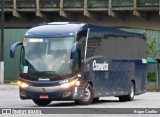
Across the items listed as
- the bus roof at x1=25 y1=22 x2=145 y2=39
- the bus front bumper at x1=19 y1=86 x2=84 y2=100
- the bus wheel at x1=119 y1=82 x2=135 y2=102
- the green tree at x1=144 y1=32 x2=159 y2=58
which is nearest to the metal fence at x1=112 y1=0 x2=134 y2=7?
the green tree at x1=144 y1=32 x2=159 y2=58

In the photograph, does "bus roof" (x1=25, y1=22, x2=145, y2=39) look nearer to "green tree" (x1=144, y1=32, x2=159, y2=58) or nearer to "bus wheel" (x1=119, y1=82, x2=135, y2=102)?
"bus wheel" (x1=119, y1=82, x2=135, y2=102)

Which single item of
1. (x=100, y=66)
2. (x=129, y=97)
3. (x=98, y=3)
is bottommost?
(x=129, y=97)

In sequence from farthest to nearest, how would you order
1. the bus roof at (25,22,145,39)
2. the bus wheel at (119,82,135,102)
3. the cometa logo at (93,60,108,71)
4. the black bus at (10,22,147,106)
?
the bus wheel at (119,82,135,102) → the cometa logo at (93,60,108,71) → the bus roof at (25,22,145,39) → the black bus at (10,22,147,106)

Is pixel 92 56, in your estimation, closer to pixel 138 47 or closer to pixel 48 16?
pixel 138 47

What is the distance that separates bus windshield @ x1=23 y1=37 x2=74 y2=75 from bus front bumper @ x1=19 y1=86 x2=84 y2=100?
645 millimetres

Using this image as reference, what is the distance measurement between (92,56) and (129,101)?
5209mm

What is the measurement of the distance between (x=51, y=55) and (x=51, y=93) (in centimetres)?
145

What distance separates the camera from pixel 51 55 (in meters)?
24.2

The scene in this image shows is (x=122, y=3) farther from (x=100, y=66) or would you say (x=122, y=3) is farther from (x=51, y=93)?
(x=51, y=93)

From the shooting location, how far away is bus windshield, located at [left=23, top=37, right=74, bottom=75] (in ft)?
78.8

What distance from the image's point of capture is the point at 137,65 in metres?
30.7

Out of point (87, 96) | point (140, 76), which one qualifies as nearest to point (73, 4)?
point (140, 76)

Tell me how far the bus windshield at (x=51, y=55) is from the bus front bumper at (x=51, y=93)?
64cm

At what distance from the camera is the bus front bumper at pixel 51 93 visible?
23766 mm
